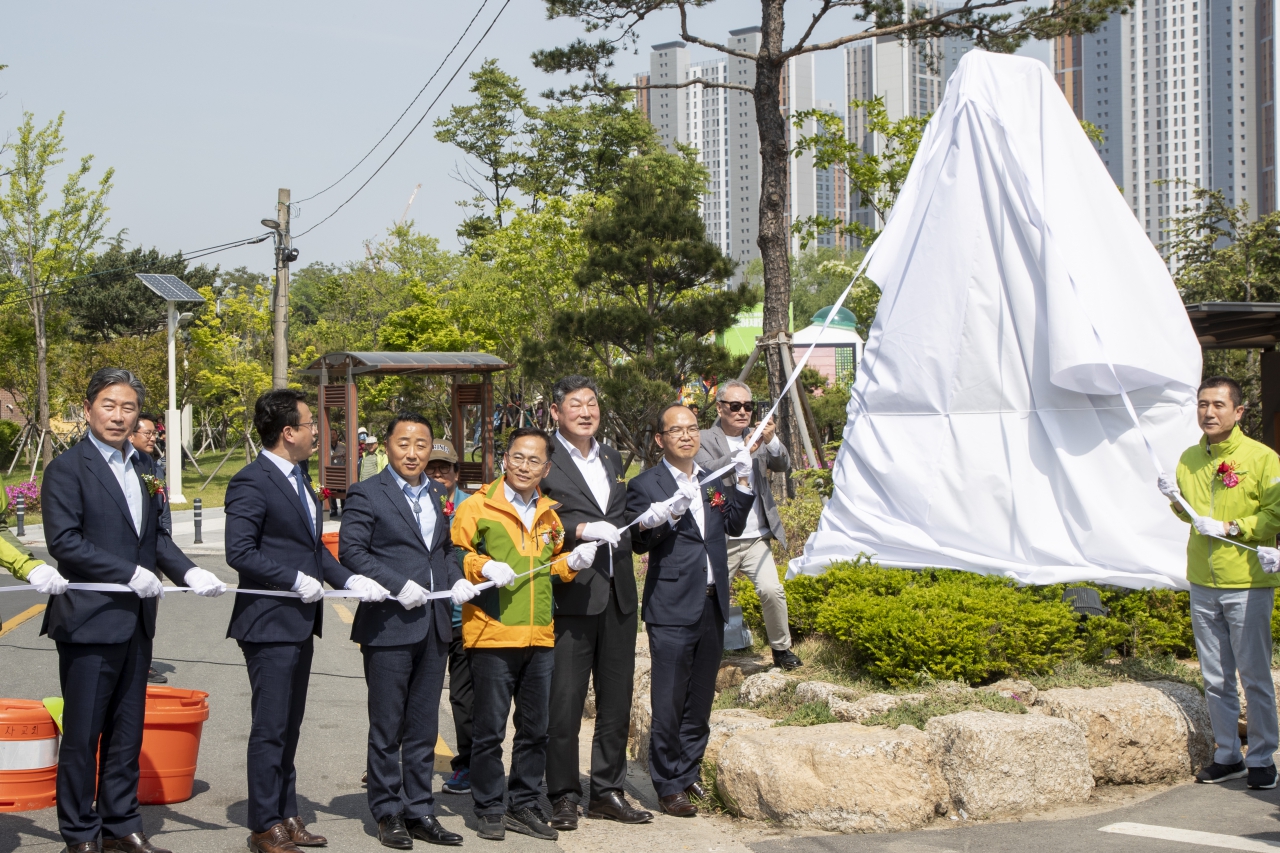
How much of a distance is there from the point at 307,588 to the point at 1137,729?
3659mm

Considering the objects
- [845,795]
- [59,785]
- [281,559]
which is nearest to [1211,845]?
[845,795]

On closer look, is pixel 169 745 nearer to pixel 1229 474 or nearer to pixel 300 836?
pixel 300 836

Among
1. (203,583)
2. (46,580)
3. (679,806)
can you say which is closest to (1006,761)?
(679,806)

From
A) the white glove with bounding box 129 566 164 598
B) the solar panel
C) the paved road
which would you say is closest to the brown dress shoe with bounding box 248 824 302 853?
the paved road

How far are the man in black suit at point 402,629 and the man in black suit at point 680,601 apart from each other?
0.94m

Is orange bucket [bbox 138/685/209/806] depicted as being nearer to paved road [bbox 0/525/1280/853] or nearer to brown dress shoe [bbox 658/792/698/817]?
paved road [bbox 0/525/1280/853]

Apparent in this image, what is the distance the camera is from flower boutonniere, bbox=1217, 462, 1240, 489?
4992mm

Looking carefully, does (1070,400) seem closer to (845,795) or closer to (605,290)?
(845,795)

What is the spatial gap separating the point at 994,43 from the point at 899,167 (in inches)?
349

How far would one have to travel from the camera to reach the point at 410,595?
4.21 metres

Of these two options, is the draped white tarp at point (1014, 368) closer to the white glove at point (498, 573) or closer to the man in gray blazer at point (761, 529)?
the man in gray blazer at point (761, 529)

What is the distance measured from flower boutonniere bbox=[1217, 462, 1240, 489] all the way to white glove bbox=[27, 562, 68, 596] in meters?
4.86

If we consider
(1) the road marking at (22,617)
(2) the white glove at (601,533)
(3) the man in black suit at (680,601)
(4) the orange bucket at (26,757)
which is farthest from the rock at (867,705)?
(1) the road marking at (22,617)

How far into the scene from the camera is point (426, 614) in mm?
4359
